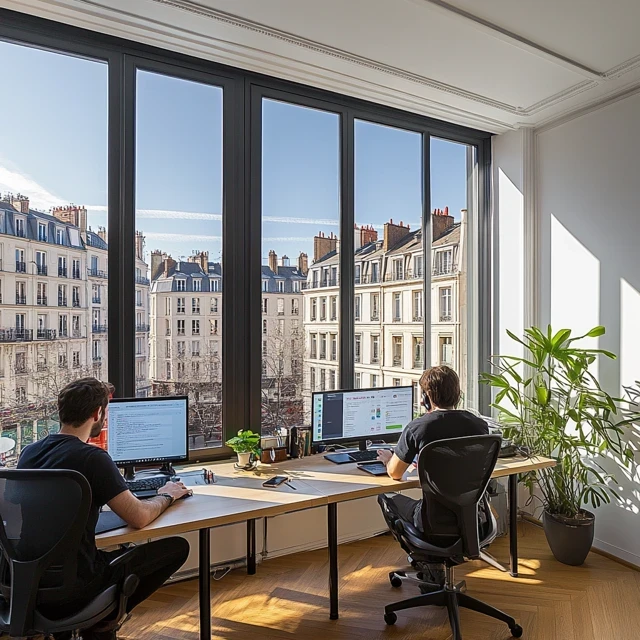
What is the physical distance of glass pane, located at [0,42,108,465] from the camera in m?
2.67

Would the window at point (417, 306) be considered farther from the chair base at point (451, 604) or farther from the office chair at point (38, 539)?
the office chair at point (38, 539)

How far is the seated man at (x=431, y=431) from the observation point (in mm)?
2432

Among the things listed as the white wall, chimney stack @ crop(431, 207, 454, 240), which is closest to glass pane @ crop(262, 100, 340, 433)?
chimney stack @ crop(431, 207, 454, 240)

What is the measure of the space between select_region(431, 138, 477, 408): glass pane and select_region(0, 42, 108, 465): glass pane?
95.1 inches

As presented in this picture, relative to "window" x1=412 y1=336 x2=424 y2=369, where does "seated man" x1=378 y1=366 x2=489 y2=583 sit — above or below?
below

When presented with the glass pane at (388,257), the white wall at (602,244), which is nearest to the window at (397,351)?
the glass pane at (388,257)

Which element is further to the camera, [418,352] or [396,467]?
[418,352]

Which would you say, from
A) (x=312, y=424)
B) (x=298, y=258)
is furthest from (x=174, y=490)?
(x=298, y=258)

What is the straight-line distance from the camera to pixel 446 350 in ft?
13.5

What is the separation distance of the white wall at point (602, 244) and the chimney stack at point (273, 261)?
207 centimetres

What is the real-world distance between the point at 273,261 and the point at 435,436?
1.58 meters

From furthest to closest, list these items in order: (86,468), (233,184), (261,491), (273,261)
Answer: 1. (273,261)
2. (233,184)
3. (261,491)
4. (86,468)

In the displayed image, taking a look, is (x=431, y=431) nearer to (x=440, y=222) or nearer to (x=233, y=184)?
(x=233, y=184)

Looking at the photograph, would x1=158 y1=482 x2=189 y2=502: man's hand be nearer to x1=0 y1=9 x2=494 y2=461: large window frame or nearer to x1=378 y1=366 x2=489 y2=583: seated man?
x1=0 y1=9 x2=494 y2=461: large window frame
